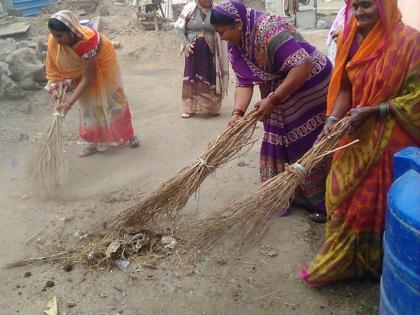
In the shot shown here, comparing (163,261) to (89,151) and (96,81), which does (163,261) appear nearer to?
(96,81)

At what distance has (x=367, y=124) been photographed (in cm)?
256

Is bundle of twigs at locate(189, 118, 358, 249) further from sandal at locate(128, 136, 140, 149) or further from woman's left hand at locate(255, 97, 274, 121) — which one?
sandal at locate(128, 136, 140, 149)

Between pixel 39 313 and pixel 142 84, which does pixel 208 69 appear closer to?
pixel 142 84

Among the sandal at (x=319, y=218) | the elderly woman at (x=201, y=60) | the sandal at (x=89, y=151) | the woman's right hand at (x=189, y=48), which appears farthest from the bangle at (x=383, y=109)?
the woman's right hand at (x=189, y=48)

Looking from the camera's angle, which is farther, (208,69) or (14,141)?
(208,69)

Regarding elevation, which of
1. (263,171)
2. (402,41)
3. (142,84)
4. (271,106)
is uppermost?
(402,41)

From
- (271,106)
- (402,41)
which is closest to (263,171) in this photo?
(271,106)

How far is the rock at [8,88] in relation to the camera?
6590 mm

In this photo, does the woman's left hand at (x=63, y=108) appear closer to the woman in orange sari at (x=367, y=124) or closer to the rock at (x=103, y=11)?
the woman in orange sari at (x=367, y=124)

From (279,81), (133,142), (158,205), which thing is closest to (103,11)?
(133,142)

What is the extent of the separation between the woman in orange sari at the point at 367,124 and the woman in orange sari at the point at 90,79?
99.9 inches

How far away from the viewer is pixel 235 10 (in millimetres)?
3061

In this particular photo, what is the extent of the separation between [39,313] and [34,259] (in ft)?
1.88

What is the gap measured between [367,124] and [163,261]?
4.99 ft
